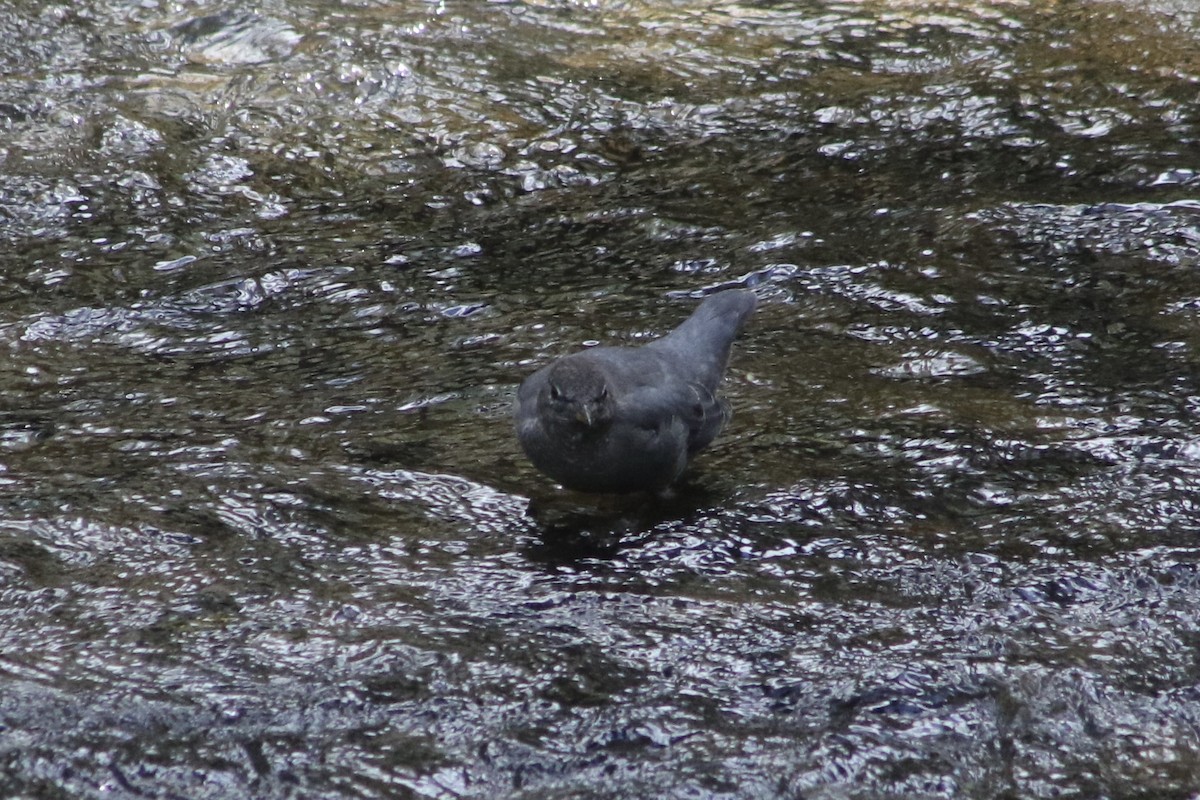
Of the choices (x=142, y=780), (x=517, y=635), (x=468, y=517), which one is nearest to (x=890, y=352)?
(x=468, y=517)

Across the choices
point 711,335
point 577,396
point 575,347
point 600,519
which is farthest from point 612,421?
point 575,347

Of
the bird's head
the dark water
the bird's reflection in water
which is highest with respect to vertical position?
the bird's head

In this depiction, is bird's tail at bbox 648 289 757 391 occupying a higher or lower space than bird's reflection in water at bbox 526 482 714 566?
higher

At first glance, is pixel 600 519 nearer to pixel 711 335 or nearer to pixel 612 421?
pixel 612 421

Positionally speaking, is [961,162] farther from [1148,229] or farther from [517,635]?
[517,635]

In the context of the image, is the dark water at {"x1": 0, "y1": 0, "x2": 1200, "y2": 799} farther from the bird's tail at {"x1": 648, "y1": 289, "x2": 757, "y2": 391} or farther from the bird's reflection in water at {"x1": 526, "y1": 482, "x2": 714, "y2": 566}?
the bird's tail at {"x1": 648, "y1": 289, "x2": 757, "y2": 391}

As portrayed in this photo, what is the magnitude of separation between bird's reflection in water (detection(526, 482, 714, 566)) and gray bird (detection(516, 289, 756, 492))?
0.10 metres

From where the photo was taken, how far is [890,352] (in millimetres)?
5730

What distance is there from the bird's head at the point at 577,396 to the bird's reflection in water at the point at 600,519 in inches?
14.2

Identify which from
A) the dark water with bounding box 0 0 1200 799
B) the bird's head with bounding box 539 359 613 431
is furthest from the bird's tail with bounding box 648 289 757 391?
the bird's head with bounding box 539 359 613 431

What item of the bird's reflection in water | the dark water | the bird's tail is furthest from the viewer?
the bird's tail

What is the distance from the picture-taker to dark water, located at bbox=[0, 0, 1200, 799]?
3457 millimetres

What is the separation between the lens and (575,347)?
19.7ft

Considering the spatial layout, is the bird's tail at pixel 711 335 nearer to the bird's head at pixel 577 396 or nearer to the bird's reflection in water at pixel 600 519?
the bird's reflection in water at pixel 600 519
